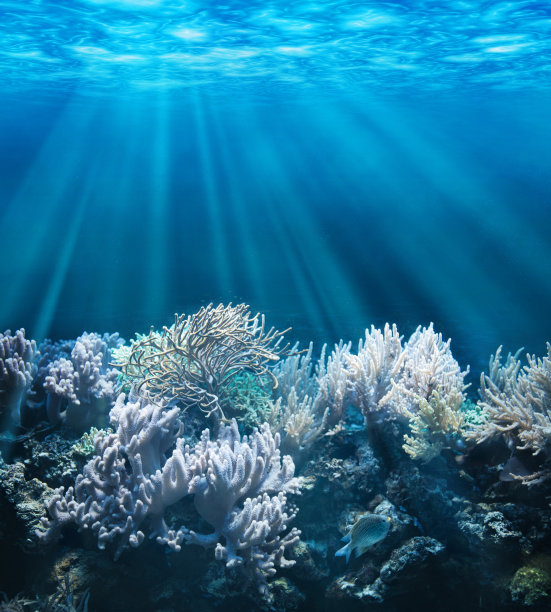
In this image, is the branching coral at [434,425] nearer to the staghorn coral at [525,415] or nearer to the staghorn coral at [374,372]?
the staghorn coral at [525,415]

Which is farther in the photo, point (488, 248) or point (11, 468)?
point (488, 248)

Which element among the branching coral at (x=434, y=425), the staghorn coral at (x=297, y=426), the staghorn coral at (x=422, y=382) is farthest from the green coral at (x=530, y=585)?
the staghorn coral at (x=297, y=426)

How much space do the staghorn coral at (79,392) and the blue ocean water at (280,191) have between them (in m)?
7.70

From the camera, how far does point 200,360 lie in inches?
169

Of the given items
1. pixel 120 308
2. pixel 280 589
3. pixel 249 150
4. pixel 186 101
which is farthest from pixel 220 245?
pixel 249 150

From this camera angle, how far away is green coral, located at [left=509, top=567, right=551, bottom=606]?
3033 mm

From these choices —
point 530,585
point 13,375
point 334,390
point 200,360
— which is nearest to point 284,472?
point 334,390

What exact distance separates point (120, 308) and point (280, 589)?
12.8m

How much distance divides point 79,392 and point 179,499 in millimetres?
1734

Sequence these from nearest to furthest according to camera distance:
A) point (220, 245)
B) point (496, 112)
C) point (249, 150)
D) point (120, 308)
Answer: point (120, 308), point (220, 245), point (496, 112), point (249, 150)

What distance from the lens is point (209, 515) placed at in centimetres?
343

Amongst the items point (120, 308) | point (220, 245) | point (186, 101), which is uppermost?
point (186, 101)

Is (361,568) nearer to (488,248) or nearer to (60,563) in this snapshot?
(60,563)

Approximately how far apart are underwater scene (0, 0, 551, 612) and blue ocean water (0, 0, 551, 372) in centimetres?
15
